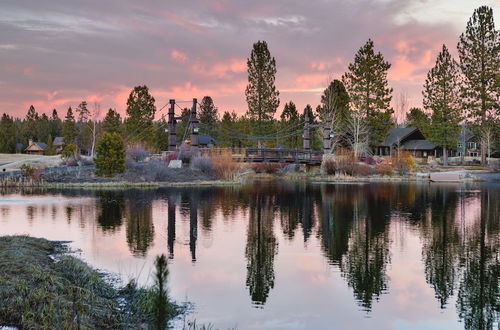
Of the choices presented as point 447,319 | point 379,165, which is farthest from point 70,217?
point 379,165

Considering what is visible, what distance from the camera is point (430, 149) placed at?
74812 millimetres

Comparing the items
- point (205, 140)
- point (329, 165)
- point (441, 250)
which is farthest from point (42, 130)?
point (441, 250)

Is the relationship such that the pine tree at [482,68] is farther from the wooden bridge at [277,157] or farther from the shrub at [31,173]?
the shrub at [31,173]

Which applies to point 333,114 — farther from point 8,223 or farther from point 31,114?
point 31,114

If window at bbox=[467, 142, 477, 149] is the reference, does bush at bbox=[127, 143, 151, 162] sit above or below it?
below

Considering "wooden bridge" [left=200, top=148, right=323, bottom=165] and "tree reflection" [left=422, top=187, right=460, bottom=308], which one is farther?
"wooden bridge" [left=200, top=148, right=323, bottom=165]

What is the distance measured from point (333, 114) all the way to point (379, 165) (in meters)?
10.9

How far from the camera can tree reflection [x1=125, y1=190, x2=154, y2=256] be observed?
56.9 ft

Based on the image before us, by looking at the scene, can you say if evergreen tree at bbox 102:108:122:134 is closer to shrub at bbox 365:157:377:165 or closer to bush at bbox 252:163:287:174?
bush at bbox 252:163:287:174

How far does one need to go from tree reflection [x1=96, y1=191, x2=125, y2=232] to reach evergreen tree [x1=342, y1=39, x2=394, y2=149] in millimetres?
39468

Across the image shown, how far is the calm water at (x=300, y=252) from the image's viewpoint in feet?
36.0

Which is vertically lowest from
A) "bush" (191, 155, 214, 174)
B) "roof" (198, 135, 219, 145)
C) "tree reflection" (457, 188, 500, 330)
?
"tree reflection" (457, 188, 500, 330)

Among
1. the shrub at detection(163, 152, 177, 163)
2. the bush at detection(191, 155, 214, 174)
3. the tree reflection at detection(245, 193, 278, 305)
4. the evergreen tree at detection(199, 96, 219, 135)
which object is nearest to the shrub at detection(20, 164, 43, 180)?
the shrub at detection(163, 152, 177, 163)

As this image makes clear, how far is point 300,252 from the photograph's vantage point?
54.9 ft
